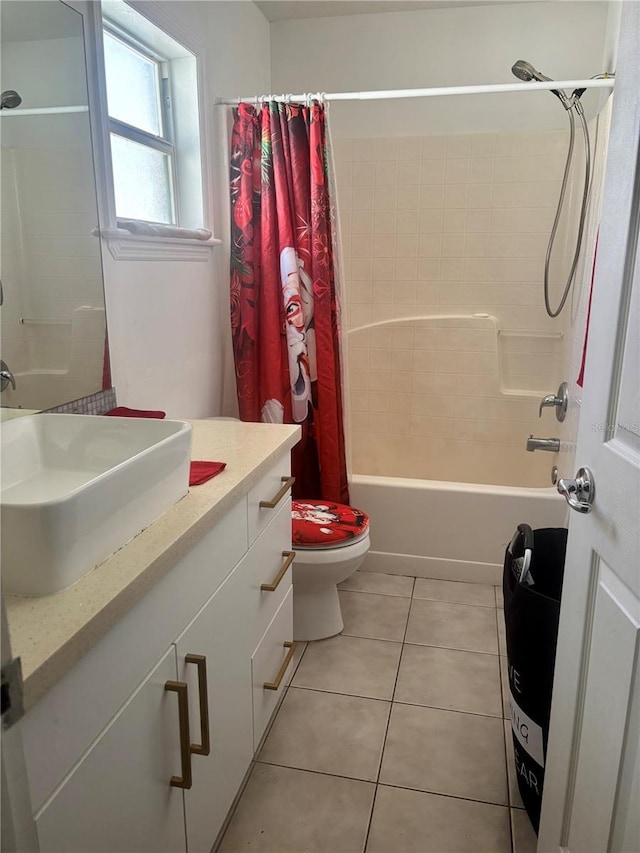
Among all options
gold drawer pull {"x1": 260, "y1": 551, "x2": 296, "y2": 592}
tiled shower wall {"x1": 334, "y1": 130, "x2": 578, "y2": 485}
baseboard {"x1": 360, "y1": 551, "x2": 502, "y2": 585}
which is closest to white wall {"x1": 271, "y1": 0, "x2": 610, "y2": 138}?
tiled shower wall {"x1": 334, "y1": 130, "x2": 578, "y2": 485}

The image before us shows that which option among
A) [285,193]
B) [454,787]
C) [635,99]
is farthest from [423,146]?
[454,787]

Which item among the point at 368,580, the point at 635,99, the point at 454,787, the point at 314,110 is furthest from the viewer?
the point at 368,580

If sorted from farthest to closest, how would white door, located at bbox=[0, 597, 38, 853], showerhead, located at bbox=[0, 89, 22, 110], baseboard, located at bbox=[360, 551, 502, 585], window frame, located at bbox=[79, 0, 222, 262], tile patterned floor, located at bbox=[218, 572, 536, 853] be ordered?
1. baseboard, located at bbox=[360, 551, 502, 585]
2. window frame, located at bbox=[79, 0, 222, 262]
3. tile patterned floor, located at bbox=[218, 572, 536, 853]
4. showerhead, located at bbox=[0, 89, 22, 110]
5. white door, located at bbox=[0, 597, 38, 853]

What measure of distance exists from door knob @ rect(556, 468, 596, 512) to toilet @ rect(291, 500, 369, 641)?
1069 mm

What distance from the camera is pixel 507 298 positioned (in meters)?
3.06

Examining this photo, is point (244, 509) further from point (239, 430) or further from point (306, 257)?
point (306, 257)

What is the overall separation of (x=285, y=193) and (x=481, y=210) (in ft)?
3.69

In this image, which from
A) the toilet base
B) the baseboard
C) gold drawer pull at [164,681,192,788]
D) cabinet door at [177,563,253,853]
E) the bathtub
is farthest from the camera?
the baseboard

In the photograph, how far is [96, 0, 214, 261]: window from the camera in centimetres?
182

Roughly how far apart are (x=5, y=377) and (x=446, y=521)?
1799 mm

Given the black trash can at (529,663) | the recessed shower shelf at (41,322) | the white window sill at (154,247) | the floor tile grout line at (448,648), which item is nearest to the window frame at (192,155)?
the white window sill at (154,247)

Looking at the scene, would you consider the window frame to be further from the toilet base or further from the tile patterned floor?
the tile patterned floor

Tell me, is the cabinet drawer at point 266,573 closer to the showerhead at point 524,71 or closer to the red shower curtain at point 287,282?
the red shower curtain at point 287,282

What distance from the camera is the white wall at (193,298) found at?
186 centimetres
